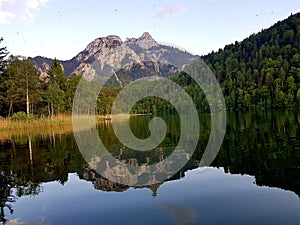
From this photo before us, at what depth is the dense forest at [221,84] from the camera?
58.0 meters

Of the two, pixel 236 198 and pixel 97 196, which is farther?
pixel 97 196

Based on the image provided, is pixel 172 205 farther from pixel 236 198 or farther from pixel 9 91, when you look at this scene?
pixel 9 91

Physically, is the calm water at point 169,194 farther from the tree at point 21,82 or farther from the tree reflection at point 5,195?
the tree at point 21,82

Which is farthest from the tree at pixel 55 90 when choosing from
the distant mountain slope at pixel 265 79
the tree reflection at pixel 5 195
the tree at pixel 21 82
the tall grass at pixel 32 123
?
the distant mountain slope at pixel 265 79

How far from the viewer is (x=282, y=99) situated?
125m

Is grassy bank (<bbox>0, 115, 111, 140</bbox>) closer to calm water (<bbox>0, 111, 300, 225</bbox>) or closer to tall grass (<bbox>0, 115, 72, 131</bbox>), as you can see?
tall grass (<bbox>0, 115, 72, 131</bbox>)

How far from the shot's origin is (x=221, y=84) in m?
171

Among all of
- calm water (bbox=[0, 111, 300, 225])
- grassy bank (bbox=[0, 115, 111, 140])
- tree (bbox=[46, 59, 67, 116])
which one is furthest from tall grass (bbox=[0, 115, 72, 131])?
calm water (bbox=[0, 111, 300, 225])

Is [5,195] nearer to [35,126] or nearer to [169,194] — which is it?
[169,194]

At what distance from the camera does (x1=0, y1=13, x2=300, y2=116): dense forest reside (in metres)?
58.0

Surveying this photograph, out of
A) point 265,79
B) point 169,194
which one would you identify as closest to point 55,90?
point 169,194

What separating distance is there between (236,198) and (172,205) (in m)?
2.25

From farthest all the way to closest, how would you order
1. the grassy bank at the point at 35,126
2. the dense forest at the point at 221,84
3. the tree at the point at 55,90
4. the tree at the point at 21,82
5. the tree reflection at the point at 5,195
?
the tree at the point at 55,90
the dense forest at the point at 221,84
the tree at the point at 21,82
the grassy bank at the point at 35,126
the tree reflection at the point at 5,195

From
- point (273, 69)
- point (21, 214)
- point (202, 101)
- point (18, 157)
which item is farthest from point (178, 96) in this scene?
point (21, 214)
